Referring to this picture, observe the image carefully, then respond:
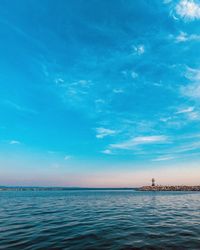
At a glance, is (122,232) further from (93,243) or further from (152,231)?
(93,243)

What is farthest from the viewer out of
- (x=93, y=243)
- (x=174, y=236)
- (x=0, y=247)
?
(x=174, y=236)

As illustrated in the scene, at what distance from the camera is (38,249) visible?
37.0 feet

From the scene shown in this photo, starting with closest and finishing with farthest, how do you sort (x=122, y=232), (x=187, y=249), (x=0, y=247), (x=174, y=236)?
1. (x=187, y=249)
2. (x=0, y=247)
3. (x=174, y=236)
4. (x=122, y=232)

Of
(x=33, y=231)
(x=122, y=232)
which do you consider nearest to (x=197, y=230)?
(x=122, y=232)

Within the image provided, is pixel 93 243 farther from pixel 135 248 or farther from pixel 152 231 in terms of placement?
pixel 152 231

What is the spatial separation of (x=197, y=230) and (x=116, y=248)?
7.95 m

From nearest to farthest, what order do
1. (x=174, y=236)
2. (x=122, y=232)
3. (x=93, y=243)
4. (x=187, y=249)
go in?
(x=187, y=249)
(x=93, y=243)
(x=174, y=236)
(x=122, y=232)

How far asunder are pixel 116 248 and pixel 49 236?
5.38 meters

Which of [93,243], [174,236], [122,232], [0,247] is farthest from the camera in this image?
[122,232]

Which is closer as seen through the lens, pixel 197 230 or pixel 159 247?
pixel 159 247

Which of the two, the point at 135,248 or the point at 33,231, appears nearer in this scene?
the point at 135,248

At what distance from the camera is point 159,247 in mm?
11383

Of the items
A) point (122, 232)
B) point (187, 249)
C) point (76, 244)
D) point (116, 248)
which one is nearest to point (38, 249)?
point (76, 244)

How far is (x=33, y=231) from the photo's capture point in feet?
52.2
